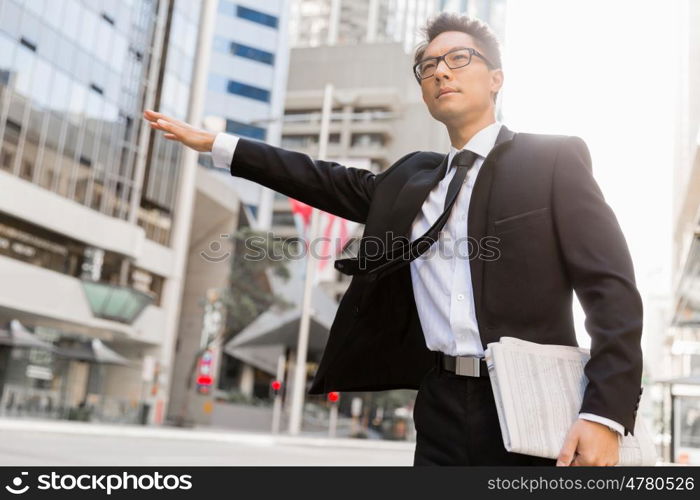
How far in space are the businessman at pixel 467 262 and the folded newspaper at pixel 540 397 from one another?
4 cm

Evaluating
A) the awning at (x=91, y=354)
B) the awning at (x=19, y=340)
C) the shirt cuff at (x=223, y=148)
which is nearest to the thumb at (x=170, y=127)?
the shirt cuff at (x=223, y=148)

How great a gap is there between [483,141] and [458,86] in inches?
6.5

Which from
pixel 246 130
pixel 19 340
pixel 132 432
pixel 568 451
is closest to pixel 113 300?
pixel 19 340

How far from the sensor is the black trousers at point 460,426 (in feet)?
6.35

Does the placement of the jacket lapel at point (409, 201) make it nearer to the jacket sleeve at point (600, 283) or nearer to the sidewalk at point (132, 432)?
the jacket sleeve at point (600, 283)

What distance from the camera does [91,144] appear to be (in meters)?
32.1

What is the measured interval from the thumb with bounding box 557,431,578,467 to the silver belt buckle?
12.3 inches

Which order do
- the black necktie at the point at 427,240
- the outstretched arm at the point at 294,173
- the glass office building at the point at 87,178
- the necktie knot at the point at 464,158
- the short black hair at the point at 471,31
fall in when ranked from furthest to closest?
the glass office building at the point at 87,178
the outstretched arm at the point at 294,173
the short black hair at the point at 471,31
the necktie knot at the point at 464,158
the black necktie at the point at 427,240

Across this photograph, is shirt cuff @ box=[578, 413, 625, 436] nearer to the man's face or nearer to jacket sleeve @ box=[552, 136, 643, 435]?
jacket sleeve @ box=[552, 136, 643, 435]

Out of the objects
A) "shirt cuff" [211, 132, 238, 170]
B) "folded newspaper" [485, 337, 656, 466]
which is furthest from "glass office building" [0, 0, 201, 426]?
"folded newspaper" [485, 337, 656, 466]

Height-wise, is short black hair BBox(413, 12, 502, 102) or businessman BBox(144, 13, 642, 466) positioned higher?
short black hair BBox(413, 12, 502, 102)

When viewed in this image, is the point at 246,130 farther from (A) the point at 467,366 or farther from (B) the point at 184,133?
(A) the point at 467,366

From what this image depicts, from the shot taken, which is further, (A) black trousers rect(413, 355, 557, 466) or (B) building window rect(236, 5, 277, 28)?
(B) building window rect(236, 5, 277, 28)

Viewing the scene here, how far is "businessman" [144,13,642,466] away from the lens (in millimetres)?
1830
